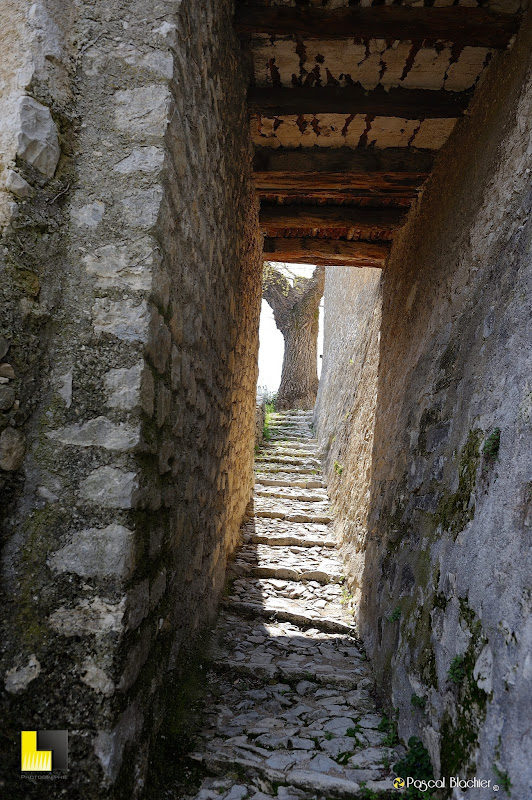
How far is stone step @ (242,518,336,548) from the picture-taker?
468 cm

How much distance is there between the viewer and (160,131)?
1.55 meters

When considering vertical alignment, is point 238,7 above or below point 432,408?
above

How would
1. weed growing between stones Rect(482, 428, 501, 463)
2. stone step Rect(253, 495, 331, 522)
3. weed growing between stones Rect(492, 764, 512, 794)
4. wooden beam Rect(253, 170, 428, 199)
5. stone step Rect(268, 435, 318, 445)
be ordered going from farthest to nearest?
stone step Rect(268, 435, 318, 445) < stone step Rect(253, 495, 331, 522) < wooden beam Rect(253, 170, 428, 199) < weed growing between stones Rect(482, 428, 501, 463) < weed growing between stones Rect(492, 764, 512, 794)

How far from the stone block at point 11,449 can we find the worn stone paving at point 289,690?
131 cm

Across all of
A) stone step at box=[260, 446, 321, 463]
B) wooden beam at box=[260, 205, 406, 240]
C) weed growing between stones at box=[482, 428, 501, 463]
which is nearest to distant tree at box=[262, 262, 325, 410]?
stone step at box=[260, 446, 321, 463]

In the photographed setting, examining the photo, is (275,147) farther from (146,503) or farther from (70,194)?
(146,503)

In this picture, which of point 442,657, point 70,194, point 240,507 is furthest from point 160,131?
point 240,507

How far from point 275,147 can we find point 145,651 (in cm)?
310

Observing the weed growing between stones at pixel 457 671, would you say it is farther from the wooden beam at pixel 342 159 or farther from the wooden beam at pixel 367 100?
the wooden beam at pixel 342 159

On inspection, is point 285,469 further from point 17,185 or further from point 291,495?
point 17,185

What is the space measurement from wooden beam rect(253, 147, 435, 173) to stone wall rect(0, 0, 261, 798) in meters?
1.54

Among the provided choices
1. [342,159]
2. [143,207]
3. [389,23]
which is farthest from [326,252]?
[143,207]

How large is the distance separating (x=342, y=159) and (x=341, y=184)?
0.69ft

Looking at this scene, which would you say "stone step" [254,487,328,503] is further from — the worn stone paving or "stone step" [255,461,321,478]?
the worn stone paving
